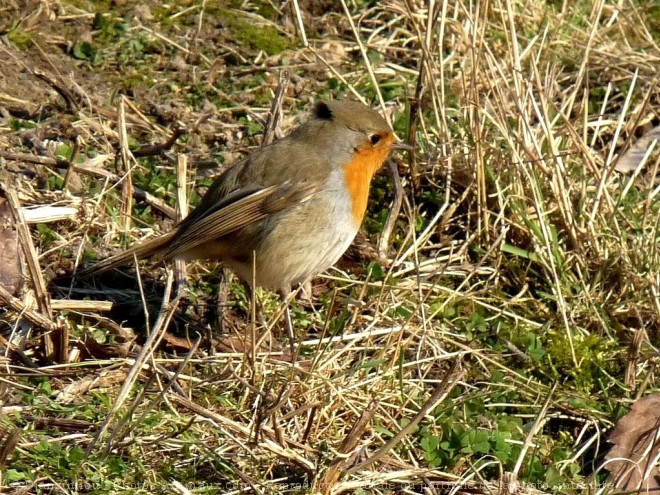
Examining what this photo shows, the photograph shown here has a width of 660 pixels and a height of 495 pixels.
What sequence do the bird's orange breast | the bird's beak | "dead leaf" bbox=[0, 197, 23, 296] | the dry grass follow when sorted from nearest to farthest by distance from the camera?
the dry grass, "dead leaf" bbox=[0, 197, 23, 296], the bird's orange breast, the bird's beak

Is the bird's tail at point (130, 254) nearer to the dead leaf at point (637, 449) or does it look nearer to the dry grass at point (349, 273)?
the dry grass at point (349, 273)

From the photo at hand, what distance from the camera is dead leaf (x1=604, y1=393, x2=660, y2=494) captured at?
364 cm

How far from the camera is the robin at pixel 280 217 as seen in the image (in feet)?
14.5

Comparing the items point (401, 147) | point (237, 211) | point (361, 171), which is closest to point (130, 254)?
point (237, 211)

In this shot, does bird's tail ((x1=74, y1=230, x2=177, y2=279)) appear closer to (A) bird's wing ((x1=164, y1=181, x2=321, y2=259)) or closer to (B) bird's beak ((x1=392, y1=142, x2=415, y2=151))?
(A) bird's wing ((x1=164, y1=181, x2=321, y2=259))

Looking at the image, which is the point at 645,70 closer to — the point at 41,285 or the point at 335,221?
the point at 335,221

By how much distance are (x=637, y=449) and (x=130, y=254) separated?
6.94ft

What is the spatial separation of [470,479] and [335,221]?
4.17 ft

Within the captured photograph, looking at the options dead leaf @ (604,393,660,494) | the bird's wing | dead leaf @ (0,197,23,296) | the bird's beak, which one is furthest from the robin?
dead leaf @ (604,393,660,494)

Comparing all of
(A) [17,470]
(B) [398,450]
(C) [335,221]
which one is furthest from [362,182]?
(A) [17,470]

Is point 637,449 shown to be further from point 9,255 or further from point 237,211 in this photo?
point 9,255

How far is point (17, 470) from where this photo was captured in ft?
10.8

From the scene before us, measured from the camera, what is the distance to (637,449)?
3.92 metres

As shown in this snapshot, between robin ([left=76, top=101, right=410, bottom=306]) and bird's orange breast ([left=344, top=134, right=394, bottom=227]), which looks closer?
robin ([left=76, top=101, right=410, bottom=306])
